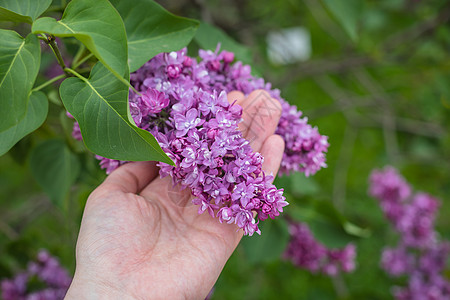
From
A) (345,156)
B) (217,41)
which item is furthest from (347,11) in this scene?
(345,156)

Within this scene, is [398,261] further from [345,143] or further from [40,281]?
[40,281]

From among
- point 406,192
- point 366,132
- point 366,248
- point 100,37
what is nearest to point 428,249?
point 406,192

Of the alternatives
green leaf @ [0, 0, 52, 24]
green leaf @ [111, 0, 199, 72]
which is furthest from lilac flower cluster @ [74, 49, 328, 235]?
green leaf @ [0, 0, 52, 24]

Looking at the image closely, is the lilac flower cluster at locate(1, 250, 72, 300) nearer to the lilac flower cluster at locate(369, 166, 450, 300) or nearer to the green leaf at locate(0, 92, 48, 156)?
the green leaf at locate(0, 92, 48, 156)

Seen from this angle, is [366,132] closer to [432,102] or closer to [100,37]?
[432,102]

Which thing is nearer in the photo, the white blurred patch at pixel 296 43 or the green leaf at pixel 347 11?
the green leaf at pixel 347 11

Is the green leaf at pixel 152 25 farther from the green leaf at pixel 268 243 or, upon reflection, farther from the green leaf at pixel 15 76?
the green leaf at pixel 268 243

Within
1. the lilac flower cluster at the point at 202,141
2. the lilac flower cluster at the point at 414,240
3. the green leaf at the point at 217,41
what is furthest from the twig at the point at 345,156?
the lilac flower cluster at the point at 202,141
